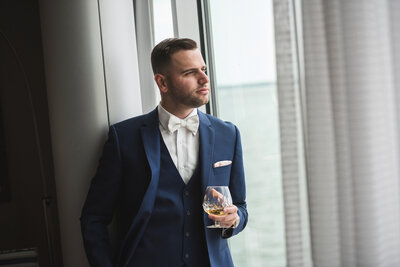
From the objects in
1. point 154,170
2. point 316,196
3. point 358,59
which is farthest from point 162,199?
point 358,59

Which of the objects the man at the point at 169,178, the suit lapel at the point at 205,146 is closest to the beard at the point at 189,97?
the man at the point at 169,178

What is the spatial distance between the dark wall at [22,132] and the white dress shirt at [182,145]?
1.55 m

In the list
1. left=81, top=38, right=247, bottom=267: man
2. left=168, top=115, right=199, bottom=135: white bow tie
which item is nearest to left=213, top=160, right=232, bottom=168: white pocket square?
left=81, top=38, right=247, bottom=267: man

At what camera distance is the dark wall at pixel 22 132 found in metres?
3.06

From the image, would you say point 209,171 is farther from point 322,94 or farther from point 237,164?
point 322,94

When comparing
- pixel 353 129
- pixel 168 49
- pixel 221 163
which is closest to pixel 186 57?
pixel 168 49

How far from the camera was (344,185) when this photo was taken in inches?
46.4

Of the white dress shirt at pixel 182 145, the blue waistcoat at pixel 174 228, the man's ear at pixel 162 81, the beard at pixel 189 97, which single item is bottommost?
the blue waistcoat at pixel 174 228

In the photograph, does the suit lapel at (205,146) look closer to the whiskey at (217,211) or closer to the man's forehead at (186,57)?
the whiskey at (217,211)

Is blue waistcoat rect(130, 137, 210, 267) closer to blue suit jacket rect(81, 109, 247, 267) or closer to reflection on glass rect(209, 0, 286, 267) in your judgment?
blue suit jacket rect(81, 109, 247, 267)

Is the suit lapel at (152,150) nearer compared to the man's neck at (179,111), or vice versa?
the suit lapel at (152,150)

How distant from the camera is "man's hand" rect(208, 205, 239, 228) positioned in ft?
5.29

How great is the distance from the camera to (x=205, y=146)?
1825 mm

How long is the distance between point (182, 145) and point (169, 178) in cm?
16
